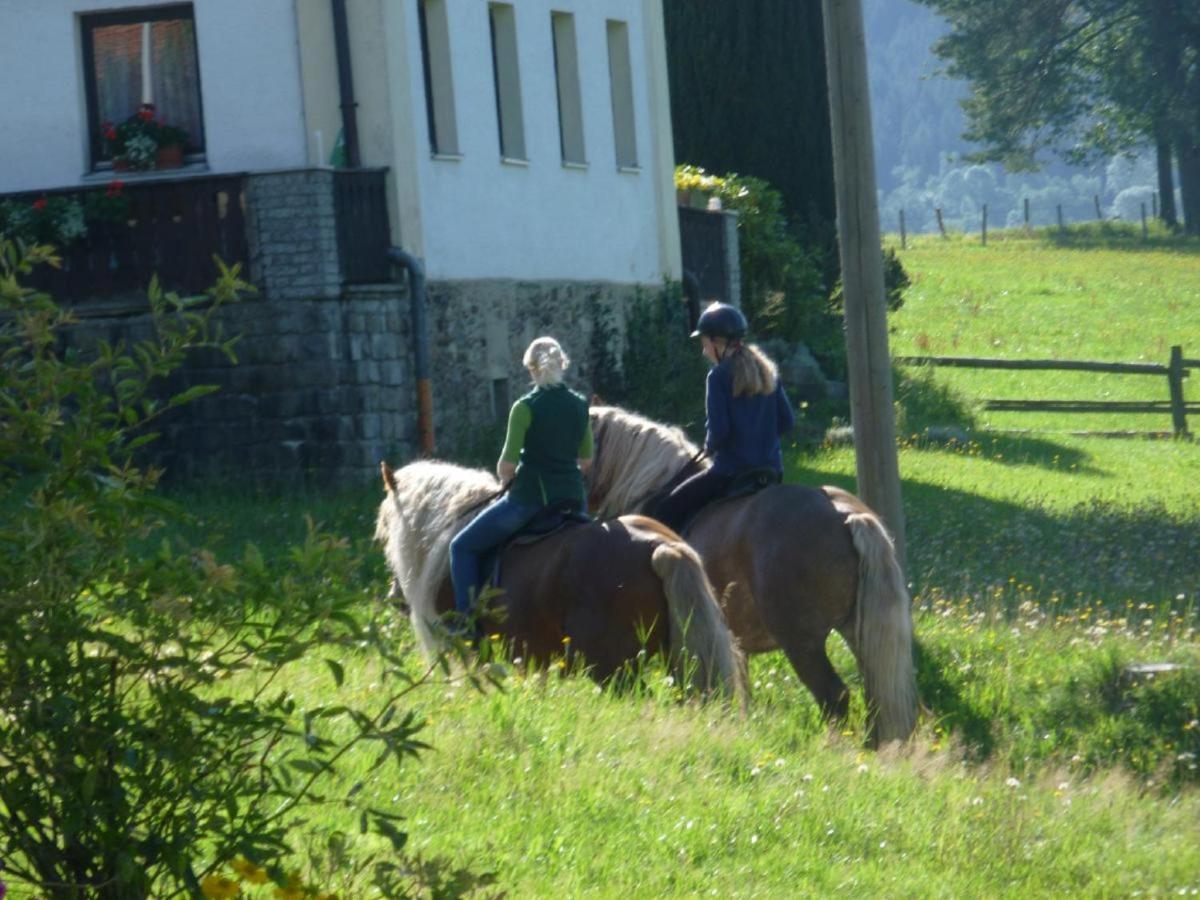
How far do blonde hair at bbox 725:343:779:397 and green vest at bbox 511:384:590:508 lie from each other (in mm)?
1232

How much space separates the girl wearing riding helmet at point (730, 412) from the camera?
1062cm

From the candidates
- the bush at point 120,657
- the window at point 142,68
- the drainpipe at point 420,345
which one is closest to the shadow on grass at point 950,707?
the bush at point 120,657

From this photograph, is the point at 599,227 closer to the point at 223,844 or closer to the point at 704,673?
the point at 704,673

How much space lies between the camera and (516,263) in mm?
22641

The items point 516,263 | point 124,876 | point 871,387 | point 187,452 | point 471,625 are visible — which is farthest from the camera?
point 516,263

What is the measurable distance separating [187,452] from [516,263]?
4805 mm

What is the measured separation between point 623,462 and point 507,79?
13.3m

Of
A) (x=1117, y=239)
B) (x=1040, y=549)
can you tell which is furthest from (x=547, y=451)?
(x=1117, y=239)

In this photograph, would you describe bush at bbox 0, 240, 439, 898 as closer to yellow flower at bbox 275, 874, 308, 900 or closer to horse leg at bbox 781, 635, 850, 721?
yellow flower at bbox 275, 874, 308, 900

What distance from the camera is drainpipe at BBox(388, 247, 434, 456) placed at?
766 inches

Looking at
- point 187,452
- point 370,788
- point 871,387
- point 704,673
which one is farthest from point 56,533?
point 187,452

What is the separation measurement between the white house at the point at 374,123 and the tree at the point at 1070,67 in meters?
41.7

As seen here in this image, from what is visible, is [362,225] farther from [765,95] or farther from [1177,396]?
[1177,396]

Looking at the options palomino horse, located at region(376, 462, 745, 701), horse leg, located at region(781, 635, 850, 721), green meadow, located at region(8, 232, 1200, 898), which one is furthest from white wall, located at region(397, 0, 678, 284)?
palomino horse, located at region(376, 462, 745, 701)
